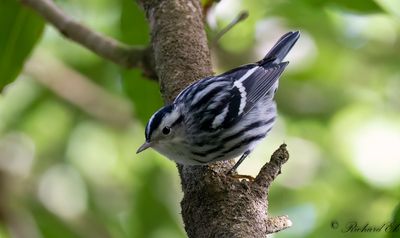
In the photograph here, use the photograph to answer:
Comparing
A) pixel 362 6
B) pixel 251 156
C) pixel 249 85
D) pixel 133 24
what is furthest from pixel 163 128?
pixel 251 156

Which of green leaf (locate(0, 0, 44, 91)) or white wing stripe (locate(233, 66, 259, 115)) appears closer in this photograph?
white wing stripe (locate(233, 66, 259, 115))

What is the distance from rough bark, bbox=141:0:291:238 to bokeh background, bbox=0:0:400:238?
3.81ft

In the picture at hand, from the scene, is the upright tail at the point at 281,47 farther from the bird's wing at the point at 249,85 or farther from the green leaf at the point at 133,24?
the green leaf at the point at 133,24

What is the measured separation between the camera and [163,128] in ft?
11.8

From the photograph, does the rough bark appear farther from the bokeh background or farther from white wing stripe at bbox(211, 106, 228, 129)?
the bokeh background

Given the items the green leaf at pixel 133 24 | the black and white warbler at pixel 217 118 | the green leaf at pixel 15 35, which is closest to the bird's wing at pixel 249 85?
the black and white warbler at pixel 217 118

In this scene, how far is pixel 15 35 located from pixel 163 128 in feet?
4.19

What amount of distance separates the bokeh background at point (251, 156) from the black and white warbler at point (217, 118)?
35.7 inches

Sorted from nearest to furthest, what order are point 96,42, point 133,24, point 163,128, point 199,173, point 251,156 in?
point 199,173 < point 163,128 < point 96,42 < point 133,24 < point 251,156

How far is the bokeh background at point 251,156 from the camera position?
4879mm

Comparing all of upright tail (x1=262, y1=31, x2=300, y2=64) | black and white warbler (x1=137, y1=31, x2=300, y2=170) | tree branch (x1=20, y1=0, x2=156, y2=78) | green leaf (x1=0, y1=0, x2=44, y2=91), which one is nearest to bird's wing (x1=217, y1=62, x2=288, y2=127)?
black and white warbler (x1=137, y1=31, x2=300, y2=170)

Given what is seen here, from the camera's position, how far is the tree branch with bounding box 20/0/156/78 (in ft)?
12.7

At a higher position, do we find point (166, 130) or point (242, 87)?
point (242, 87)

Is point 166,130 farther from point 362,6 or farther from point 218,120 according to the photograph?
point 362,6
